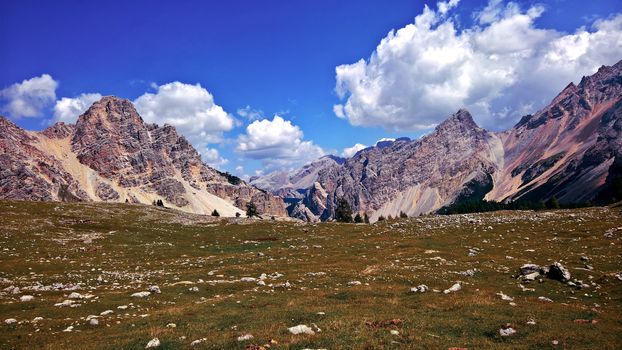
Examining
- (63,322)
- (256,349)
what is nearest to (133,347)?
(256,349)

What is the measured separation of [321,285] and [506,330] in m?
19.2

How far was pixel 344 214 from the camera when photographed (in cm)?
17650

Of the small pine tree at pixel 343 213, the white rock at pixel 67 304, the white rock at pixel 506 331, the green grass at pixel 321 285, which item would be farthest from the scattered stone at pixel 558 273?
the small pine tree at pixel 343 213

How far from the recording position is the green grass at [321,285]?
2152 cm

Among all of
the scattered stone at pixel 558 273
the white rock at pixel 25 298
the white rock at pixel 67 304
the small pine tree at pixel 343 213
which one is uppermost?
the small pine tree at pixel 343 213

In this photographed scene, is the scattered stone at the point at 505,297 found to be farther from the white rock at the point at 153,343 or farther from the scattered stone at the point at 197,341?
the white rock at the point at 153,343

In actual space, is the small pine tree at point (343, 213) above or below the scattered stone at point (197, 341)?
above

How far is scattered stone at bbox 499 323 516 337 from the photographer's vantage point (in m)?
21.0

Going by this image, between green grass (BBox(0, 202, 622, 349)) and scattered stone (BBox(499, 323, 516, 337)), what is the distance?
0.37m

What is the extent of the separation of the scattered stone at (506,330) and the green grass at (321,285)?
0.37 meters

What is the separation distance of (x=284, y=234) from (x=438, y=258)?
44182mm

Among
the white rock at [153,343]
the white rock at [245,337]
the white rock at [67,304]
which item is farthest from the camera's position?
the white rock at [67,304]

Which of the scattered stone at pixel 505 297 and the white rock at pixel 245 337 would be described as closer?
the white rock at pixel 245 337

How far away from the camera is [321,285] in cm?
3809
